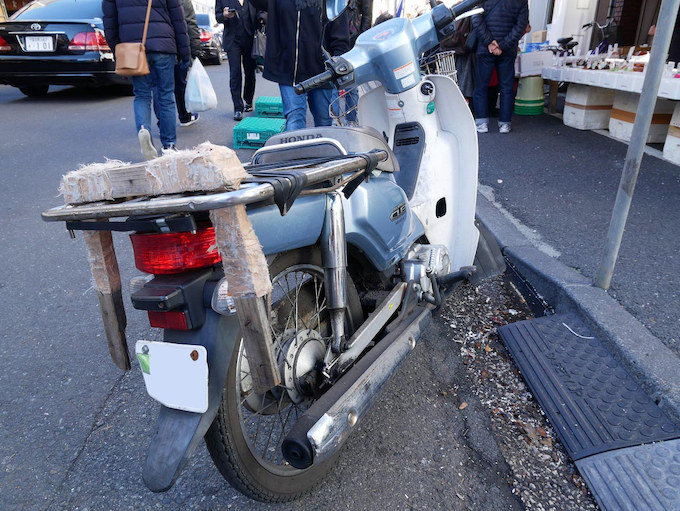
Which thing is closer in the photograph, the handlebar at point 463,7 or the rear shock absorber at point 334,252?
the rear shock absorber at point 334,252

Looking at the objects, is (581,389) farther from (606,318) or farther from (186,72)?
(186,72)

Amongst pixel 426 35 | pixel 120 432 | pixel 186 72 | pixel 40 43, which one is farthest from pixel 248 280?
pixel 40 43

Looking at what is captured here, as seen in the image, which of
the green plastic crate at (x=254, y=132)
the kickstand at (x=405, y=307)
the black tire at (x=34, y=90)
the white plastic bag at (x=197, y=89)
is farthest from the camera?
the black tire at (x=34, y=90)

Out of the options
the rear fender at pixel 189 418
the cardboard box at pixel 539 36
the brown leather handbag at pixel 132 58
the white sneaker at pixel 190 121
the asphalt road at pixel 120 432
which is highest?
the brown leather handbag at pixel 132 58

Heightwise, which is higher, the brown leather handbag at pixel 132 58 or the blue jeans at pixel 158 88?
the brown leather handbag at pixel 132 58

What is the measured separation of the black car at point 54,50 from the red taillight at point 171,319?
8.76 meters

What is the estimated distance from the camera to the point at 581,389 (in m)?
2.20

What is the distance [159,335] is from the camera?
8.71 ft

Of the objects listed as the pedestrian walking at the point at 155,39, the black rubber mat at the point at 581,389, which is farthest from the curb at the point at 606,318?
the pedestrian walking at the point at 155,39

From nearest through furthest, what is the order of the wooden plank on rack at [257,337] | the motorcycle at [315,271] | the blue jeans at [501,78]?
the wooden plank on rack at [257,337] < the motorcycle at [315,271] < the blue jeans at [501,78]

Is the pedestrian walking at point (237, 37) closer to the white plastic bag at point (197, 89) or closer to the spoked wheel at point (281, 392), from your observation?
the white plastic bag at point (197, 89)

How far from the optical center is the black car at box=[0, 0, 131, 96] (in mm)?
8703

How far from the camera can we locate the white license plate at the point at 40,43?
8703 mm

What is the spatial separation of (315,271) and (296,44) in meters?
3.35
